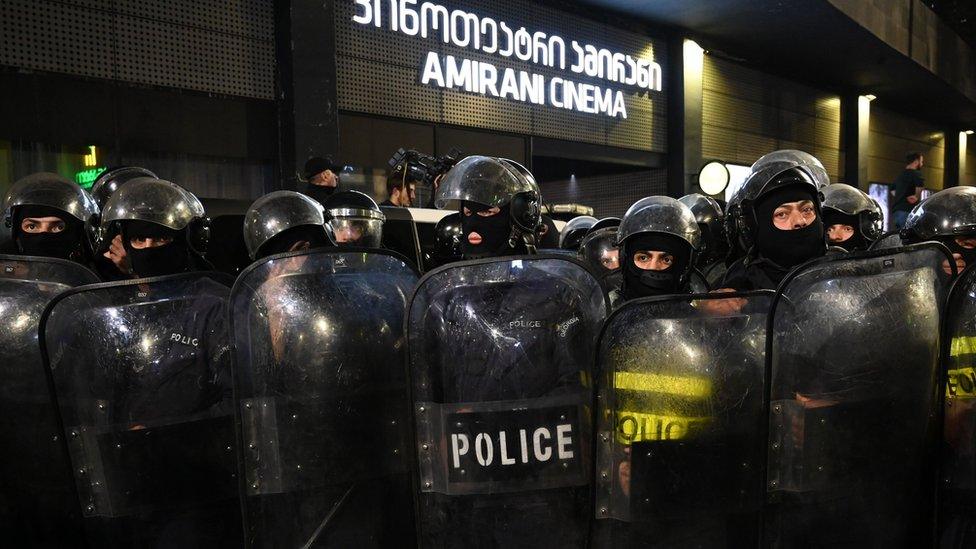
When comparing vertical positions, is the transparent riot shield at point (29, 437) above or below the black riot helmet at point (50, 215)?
below

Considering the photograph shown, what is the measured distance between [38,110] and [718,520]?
7.04 m

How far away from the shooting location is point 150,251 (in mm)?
3252

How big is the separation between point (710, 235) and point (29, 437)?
166 inches

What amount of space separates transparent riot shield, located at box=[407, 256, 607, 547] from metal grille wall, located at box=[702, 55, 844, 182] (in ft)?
42.9

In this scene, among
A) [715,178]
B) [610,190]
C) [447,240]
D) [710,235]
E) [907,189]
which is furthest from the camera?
[610,190]

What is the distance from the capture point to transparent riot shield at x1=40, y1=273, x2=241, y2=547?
2.37 meters

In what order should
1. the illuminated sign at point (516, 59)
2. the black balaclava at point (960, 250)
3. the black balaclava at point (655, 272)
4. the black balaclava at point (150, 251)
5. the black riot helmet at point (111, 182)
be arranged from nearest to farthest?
the black balaclava at point (655, 272)
the black balaclava at point (150, 251)
the black balaclava at point (960, 250)
the black riot helmet at point (111, 182)
the illuminated sign at point (516, 59)

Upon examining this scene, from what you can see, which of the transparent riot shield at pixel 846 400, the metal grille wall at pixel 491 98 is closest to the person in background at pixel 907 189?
the metal grille wall at pixel 491 98

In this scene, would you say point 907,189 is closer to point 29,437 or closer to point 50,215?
point 50,215

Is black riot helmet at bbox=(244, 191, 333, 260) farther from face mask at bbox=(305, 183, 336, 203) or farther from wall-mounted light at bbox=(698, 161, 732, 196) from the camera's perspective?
wall-mounted light at bbox=(698, 161, 732, 196)


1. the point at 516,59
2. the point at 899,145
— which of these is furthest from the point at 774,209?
the point at 899,145

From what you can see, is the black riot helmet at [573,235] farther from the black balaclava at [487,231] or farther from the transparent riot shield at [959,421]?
the transparent riot shield at [959,421]

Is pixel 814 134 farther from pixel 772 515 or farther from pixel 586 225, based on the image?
pixel 772 515

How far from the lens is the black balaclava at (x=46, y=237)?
149 inches
